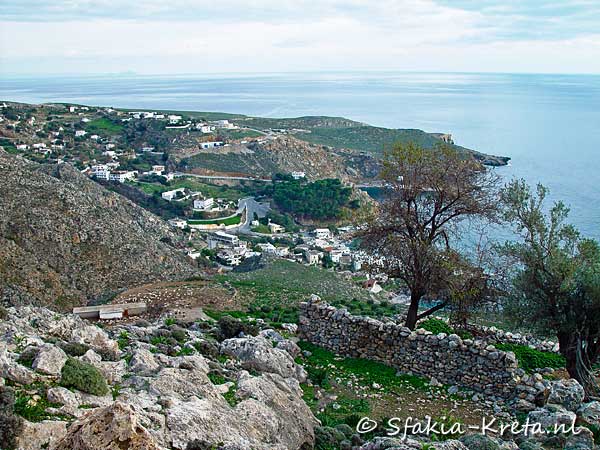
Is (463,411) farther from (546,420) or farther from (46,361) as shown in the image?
(46,361)

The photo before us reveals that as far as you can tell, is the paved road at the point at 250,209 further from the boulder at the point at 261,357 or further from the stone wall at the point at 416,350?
the boulder at the point at 261,357

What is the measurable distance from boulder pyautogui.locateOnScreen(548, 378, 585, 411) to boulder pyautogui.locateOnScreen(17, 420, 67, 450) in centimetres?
819

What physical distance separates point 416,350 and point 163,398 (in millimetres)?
6812

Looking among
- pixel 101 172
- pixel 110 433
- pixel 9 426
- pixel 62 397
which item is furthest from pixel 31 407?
pixel 101 172

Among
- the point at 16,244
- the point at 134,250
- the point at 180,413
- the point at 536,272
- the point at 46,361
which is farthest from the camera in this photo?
the point at 134,250

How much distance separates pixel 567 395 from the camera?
10883 mm

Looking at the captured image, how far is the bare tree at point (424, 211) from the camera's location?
14.8m

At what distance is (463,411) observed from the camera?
11484 millimetres

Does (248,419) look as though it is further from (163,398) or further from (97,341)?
(97,341)

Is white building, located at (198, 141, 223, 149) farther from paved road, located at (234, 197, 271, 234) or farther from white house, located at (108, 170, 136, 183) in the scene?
paved road, located at (234, 197, 271, 234)

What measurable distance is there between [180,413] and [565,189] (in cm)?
6091

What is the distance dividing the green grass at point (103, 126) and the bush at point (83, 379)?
316 feet

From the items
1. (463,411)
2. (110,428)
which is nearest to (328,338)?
(463,411)

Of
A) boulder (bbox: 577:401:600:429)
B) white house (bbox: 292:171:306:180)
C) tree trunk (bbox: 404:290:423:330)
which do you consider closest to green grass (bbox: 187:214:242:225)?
white house (bbox: 292:171:306:180)
